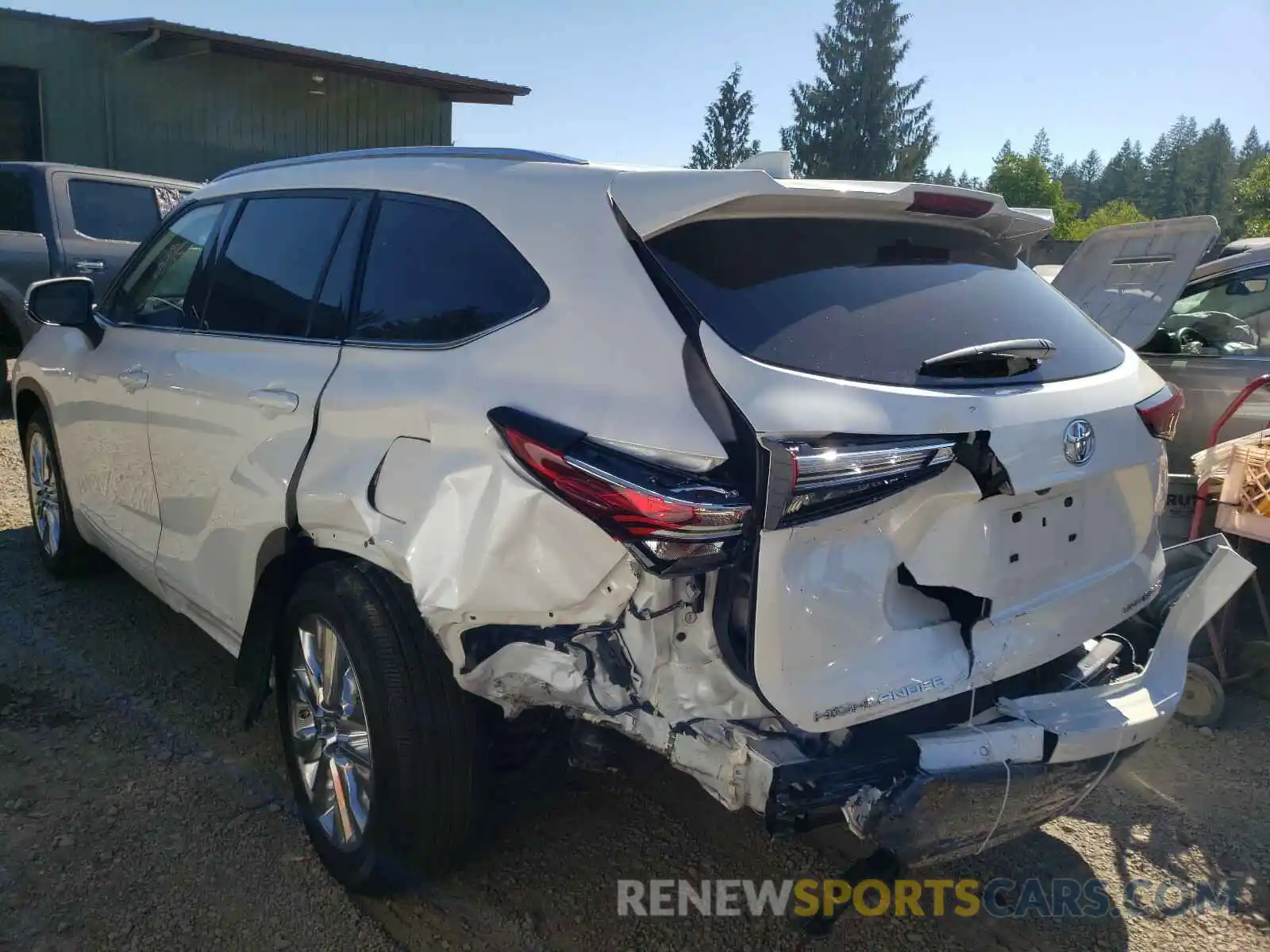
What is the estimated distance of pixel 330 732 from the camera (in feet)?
9.16

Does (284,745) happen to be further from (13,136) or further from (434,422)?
(13,136)

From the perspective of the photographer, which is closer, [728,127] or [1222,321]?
[1222,321]

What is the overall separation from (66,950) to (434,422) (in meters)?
1.62

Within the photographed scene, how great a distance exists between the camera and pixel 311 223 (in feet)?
10.3

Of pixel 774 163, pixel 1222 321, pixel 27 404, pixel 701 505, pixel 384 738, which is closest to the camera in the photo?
pixel 701 505

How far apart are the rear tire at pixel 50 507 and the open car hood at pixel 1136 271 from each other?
196 inches

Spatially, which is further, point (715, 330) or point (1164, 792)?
point (1164, 792)

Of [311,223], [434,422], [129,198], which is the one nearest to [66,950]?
[434,422]

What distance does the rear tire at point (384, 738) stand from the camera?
246 centimetres

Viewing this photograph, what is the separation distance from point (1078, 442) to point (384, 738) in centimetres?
181

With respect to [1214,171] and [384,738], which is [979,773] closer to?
[384,738]

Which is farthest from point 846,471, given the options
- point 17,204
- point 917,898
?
point 17,204

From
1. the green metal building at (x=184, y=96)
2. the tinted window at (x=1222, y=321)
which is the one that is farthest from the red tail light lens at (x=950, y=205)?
the green metal building at (x=184, y=96)

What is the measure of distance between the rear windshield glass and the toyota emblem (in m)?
0.15
